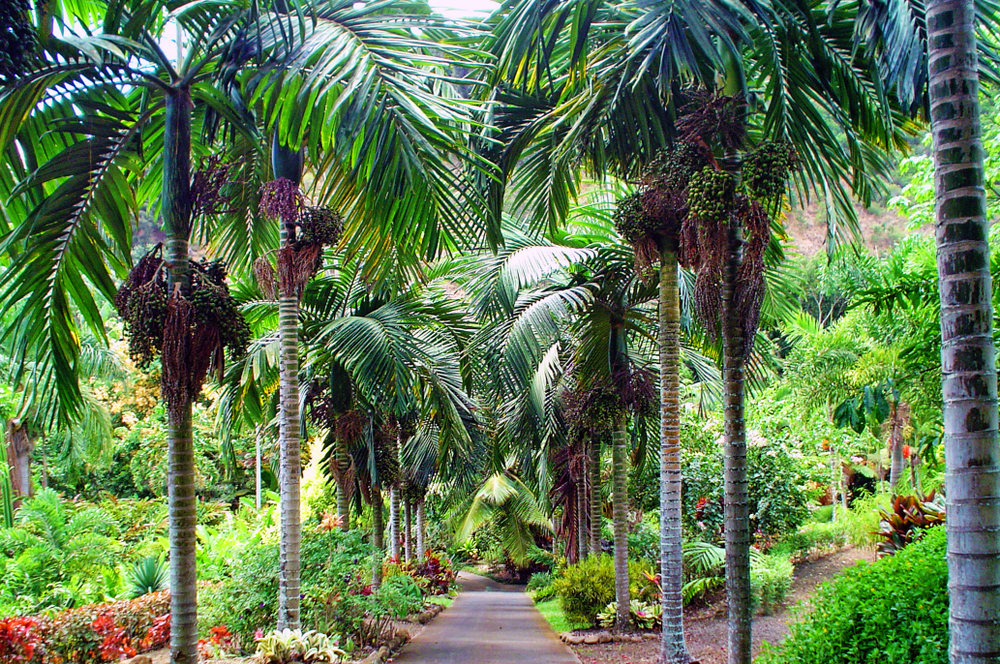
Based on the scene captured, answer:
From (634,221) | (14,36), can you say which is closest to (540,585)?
(634,221)

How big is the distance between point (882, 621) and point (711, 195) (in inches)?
120

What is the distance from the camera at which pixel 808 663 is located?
4.96 metres

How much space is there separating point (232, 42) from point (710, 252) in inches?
139

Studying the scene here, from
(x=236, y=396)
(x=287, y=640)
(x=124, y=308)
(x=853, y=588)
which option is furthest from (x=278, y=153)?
(x=853, y=588)

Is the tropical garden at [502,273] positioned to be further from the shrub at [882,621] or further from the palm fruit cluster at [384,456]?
the palm fruit cluster at [384,456]

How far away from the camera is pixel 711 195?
559cm

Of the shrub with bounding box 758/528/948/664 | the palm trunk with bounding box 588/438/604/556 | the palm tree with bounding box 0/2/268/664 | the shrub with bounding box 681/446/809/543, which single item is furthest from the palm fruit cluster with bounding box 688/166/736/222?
the shrub with bounding box 681/446/809/543

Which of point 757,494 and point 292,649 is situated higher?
point 757,494

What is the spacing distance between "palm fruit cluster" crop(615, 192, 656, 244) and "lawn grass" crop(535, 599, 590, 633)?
24.9 feet

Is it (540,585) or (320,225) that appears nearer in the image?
(320,225)

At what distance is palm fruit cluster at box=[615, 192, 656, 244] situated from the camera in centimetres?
754

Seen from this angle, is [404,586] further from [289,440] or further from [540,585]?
[540,585]

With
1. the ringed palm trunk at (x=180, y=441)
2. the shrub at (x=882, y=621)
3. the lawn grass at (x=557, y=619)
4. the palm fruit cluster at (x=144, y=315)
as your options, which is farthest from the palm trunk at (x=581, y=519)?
the palm fruit cluster at (x=144, y=315)

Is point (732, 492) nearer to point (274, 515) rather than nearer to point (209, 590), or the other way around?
point (209, 590)
